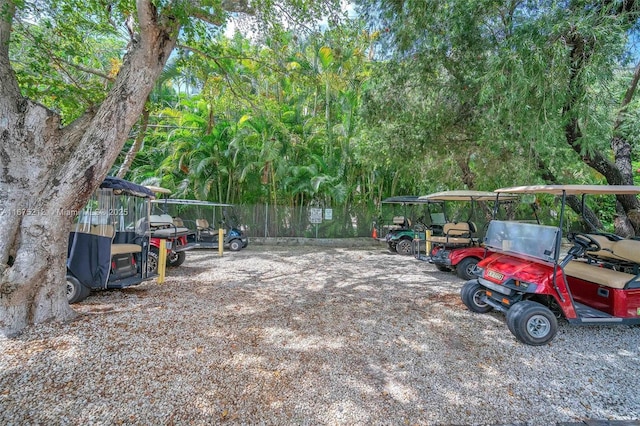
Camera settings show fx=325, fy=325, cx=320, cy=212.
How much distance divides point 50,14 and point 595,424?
9.34 meters

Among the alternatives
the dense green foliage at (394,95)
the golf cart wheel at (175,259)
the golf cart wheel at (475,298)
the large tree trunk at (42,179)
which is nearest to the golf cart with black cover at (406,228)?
the dense green foliage at (394,95)

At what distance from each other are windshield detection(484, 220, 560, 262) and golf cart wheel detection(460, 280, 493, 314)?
0.71m

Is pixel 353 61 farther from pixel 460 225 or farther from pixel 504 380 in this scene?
pixel 504 380

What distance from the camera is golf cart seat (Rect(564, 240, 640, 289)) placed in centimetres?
411

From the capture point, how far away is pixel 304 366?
130 inches

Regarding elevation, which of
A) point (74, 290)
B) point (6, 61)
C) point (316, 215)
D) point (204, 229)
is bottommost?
point (74, 290)

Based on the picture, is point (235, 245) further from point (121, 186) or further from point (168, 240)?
point (121, 186)

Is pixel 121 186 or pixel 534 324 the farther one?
pixel 121 186

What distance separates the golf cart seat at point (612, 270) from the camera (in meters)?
4.11

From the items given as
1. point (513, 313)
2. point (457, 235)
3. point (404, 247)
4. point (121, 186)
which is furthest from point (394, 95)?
point (121, 186)

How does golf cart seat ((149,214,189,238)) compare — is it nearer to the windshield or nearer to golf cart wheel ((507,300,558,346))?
the windshield

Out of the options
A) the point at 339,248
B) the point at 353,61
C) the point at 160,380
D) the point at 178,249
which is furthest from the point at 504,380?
the point at 353,61

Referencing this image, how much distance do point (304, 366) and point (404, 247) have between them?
355 inches

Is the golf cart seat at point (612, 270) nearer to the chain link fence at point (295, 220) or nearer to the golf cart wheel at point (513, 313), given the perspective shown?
the golf cart wheel at point (513, 313)
